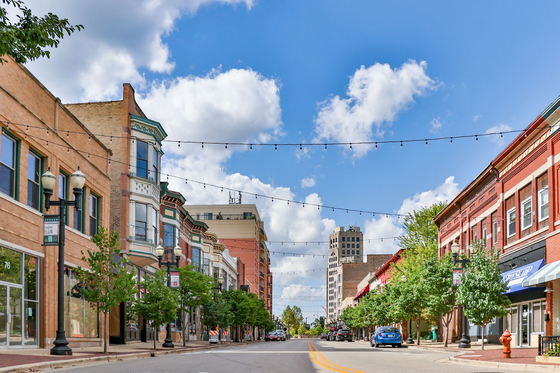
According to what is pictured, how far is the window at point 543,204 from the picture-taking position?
28.3 m

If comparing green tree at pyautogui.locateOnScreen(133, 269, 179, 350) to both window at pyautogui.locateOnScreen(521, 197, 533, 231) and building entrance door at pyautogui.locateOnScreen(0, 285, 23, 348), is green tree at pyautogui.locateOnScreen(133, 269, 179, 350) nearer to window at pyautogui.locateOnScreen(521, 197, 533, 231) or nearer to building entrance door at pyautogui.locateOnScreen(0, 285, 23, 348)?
building entrance door at pyautogui.locateOnScreen(0, 285, 23, 348)

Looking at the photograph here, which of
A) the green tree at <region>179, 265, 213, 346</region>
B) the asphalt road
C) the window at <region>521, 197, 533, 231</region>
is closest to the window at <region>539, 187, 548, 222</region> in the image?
the window at <region>521, 197, 533, 231</region>

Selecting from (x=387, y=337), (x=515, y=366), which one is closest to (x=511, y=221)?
(x=387, y=337)

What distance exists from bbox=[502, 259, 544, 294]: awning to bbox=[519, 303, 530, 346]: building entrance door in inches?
50.8

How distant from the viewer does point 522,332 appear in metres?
30.8

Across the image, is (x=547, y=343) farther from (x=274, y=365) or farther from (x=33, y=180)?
(x=33, y=180)

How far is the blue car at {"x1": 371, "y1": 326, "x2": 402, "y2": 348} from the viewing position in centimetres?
3741

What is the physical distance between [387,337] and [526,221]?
11522 millimetres

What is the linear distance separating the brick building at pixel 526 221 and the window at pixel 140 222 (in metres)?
20.5

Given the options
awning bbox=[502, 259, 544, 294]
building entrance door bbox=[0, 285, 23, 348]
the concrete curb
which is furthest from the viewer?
awning bbox=[502, 259, 544, 294]

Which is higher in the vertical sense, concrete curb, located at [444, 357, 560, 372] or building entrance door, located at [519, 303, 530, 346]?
concrete curb, located at [444, 357, 560, 372]

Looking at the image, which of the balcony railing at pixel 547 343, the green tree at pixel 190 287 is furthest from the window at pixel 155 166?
the balcony railing at pixel 547 343

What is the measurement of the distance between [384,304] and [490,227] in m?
25.1

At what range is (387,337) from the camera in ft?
124
